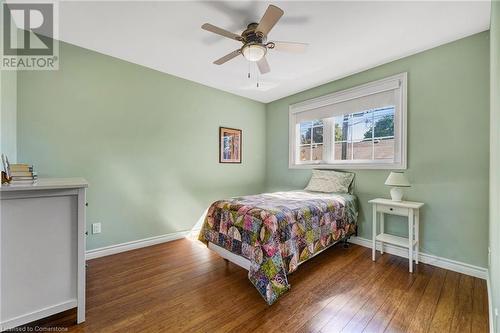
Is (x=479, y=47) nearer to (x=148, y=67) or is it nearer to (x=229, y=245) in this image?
(x=229, y=245)

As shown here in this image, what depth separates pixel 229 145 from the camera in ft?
12.9

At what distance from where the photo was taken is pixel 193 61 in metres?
2.81

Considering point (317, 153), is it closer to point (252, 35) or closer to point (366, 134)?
point (366, 134)

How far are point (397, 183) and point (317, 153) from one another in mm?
1437

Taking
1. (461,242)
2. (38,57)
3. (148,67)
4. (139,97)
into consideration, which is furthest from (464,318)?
(38,57)

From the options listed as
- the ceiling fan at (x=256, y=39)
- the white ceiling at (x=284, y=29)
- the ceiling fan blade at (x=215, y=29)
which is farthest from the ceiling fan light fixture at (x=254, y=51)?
the white ceiling at (x=284, y=29)

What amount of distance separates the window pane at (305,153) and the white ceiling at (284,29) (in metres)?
1.33

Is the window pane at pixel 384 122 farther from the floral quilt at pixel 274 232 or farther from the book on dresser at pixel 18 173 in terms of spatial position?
the book on dresser at pixel 18 173

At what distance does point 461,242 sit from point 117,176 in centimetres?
393

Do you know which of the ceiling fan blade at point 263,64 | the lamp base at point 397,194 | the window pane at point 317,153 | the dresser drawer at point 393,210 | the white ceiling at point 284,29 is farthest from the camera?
the window pane at point 317,153

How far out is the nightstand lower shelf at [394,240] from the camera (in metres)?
2.38

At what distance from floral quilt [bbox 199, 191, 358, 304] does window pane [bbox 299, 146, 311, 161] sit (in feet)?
4.16

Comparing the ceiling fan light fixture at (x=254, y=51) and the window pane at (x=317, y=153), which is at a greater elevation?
the ceiling fan light fixture at (x=254, y=51)

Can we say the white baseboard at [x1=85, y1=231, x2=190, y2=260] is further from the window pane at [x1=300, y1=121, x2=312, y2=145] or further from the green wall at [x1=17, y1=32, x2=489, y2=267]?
the window pane at [x1=300, y1=121, x2=312, y2=145]
